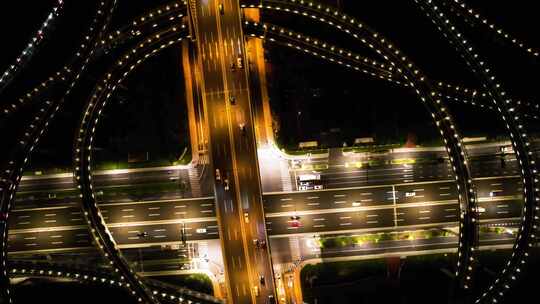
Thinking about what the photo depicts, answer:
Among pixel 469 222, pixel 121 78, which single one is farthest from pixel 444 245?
pixel 121 78

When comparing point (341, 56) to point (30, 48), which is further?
point (341, 56)

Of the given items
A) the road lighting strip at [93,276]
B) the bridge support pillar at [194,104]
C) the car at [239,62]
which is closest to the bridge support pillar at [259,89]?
the car at [239,62]

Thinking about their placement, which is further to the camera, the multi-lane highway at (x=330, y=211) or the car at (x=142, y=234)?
the car at (x=142, y=234)

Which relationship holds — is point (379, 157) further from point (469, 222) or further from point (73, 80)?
point (73, 80)

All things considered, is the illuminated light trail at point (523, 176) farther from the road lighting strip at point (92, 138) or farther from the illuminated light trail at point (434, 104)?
the road lighting strip at point (92, 138)

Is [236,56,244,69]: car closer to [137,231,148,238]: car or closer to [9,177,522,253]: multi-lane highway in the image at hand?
[9,177,522,253]: multi-lane highway

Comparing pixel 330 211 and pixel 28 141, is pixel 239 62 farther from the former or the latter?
pixel 28 141

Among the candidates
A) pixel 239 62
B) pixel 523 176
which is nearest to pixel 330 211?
pixel 239 62

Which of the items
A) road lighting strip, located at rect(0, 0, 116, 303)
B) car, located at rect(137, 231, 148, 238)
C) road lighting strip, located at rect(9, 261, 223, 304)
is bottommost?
road lighting strip, located at rect(9, 261, 223, 304)

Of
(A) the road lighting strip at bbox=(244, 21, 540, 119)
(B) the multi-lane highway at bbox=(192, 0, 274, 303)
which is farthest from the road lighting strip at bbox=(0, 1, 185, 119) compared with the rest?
(A) the road lighting strip at bbox=(244, 21, 540, 119)

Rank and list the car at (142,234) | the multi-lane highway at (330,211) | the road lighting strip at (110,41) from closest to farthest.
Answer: the road lighting strip at (110,41), the multi-lane highway at (330,211), the car at (142,234)

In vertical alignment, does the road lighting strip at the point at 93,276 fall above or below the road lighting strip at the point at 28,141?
below
